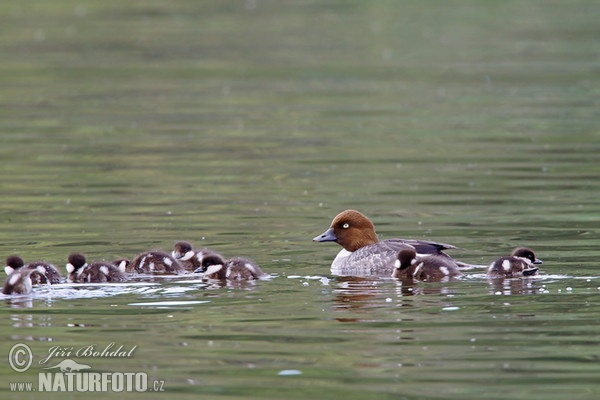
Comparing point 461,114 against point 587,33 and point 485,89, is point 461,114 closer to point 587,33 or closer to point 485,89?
point 485,89

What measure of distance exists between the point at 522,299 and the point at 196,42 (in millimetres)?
23242

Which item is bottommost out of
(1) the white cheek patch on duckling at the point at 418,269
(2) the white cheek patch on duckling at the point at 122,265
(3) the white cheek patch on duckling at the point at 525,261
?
(1) the white cheek patch on duckling at the point at 418,269

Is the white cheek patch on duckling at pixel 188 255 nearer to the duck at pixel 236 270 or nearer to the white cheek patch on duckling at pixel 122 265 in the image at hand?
the white cheek patch on duckling at pixel 122 265

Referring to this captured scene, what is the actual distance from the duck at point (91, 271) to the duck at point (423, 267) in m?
2.43

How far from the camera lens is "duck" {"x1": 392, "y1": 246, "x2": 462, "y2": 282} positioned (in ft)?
38.0

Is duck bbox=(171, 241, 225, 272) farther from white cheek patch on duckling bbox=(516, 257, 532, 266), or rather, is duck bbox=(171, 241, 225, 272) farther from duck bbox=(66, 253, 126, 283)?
white cheek patch on duckling bbox=(516, 257, 532, 266)

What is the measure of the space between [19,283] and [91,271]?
722mm

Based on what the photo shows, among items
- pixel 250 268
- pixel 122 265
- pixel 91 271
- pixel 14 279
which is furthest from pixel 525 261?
pixel 14 279

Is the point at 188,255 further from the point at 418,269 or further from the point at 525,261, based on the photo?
the point at 525,261

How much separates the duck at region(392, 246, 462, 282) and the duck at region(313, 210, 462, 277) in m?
0.24

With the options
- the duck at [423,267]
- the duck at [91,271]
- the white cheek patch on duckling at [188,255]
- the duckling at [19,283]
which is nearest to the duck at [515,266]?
the duck at [423,267]

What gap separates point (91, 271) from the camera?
11.5m

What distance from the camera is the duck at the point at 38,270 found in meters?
11.4

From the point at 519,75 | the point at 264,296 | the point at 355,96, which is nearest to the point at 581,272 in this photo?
the point at 264,296
